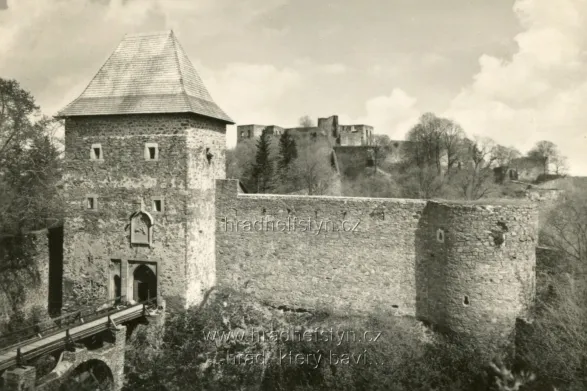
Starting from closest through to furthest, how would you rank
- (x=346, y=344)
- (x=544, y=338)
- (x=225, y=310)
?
(x=544, y=338) < (x=346, y=344) < (x=225, y=310)

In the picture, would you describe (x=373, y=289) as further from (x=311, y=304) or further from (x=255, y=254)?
(x=255, y=254)

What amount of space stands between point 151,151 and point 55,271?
7.61 meters

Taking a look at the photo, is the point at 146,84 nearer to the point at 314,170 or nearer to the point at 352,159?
the point at 314,170

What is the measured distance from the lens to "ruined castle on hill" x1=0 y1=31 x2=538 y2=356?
17531 millimetres

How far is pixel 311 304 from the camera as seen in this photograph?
1861 centimetres

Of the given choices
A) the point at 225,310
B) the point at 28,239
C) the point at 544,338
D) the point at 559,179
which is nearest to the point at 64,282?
the point at 28,239

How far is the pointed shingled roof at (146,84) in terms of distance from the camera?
17.8 m

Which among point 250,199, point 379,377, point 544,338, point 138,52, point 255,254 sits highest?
point 138,52

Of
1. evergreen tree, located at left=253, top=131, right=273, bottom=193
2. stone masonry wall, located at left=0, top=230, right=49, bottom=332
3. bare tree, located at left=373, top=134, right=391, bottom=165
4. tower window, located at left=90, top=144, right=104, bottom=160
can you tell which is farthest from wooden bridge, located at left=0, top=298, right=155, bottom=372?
bare tree, located at left=373, top=134, right=391, bottom=165

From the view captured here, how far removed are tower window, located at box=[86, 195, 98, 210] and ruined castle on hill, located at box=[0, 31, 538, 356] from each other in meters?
0.04

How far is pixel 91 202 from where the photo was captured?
729 inches

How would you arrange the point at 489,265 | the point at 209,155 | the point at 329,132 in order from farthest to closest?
the point at 329,132, the point at 209,155, the point at 489,265

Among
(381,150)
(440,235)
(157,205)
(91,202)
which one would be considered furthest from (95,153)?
(381,150)

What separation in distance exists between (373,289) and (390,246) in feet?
5.82
